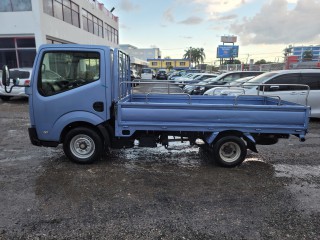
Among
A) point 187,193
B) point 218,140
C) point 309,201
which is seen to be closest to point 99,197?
point 187,193

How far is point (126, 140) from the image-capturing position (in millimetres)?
5645

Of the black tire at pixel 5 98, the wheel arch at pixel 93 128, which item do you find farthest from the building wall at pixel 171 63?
the wheel arch at pixel 93 128

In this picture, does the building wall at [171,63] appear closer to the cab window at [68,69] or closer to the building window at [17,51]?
the building window at [17,51]

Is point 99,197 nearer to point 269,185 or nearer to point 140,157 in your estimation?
point 140,157

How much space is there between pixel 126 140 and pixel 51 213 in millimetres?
2163

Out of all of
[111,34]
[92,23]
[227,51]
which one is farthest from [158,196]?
[227,51]

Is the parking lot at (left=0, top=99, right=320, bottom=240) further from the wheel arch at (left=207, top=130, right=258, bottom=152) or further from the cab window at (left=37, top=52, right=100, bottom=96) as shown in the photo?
the cab window at (left=37, top=52, right=100, bottom=96)

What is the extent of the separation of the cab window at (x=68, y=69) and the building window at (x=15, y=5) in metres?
17.0

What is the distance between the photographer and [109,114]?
17.6 feet

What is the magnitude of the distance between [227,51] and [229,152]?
214 ft

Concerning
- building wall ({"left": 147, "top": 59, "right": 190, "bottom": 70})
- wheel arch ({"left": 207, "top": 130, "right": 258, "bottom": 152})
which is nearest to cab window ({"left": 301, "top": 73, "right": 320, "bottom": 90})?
wheel arch ({"left": 207, "top": 130, "right": 258, "bottom": 152})

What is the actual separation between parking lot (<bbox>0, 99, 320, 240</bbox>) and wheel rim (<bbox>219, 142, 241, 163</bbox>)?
217mm

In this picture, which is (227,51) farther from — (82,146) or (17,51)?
(82,146)

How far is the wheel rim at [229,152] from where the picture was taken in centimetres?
551
